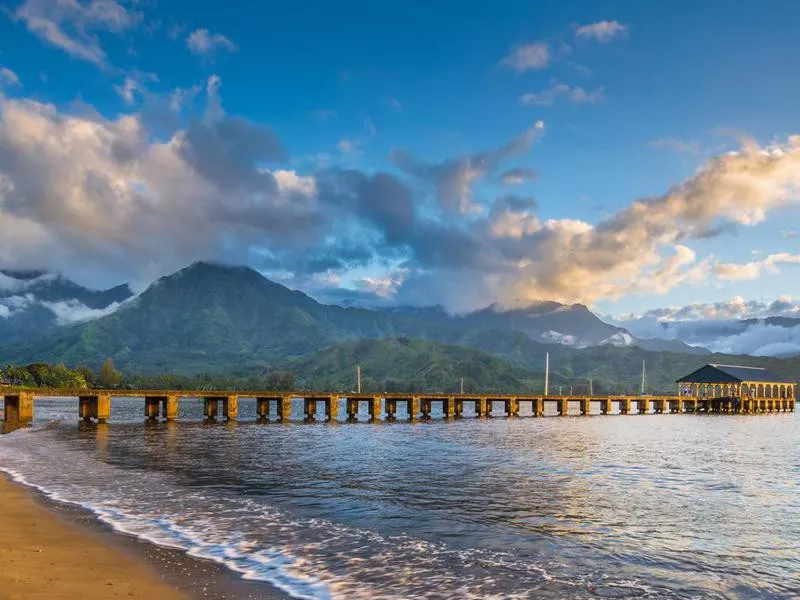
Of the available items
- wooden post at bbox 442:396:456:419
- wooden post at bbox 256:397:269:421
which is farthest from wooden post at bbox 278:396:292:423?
wooden post at bbox 442:396:456:419

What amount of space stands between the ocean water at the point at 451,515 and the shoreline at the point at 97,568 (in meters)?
0.88

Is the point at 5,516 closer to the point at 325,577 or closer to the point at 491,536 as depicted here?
the point at 325,577

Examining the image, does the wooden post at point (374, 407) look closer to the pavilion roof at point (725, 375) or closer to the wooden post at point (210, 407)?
the wooden post at point (210, 407)

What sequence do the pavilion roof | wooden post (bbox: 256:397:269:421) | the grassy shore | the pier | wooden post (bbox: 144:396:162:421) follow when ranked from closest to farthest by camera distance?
the grassy shore
the pier
wooden post (bbox: 144:396:162:421)
wooden post (bbox: 256:397:269:421)
the pavilion roof

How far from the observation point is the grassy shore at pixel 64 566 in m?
14.0

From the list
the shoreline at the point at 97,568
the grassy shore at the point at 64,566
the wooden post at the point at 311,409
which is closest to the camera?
the grassy shore at the point at 64,566

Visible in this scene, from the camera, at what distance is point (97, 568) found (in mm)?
16391

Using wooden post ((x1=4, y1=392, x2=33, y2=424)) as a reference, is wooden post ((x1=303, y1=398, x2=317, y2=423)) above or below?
below

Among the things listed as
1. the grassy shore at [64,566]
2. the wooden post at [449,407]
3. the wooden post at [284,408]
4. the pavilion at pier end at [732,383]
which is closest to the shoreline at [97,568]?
the grassy shore at [64,566]

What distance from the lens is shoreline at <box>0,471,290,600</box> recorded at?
14305 millimetres

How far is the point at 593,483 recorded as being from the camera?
39031 millimetres

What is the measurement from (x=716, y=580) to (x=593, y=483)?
21065mm

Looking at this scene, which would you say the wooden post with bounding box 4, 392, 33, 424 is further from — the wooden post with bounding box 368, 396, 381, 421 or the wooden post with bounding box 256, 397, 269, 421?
the wooden post with bounding box 368, 396, 381, 421

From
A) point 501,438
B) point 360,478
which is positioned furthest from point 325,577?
point 501,438
